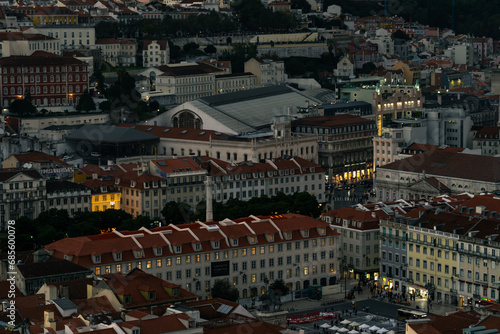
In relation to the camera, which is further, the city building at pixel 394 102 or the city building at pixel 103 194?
the city building at pixel 394 102

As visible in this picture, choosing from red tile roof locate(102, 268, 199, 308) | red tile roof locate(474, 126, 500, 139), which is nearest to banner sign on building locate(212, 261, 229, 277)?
red tile roof locate(102, 268, 199, 308)

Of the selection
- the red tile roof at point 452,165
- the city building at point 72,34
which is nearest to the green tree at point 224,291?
the red tile roof at point 452,165

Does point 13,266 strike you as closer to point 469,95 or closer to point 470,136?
point 470,136

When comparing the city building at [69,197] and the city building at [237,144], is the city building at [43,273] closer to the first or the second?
the city building at [69,197]

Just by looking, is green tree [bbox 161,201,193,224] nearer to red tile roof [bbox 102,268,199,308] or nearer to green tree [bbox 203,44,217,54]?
red tile roof [bbox 102,268,199,308]

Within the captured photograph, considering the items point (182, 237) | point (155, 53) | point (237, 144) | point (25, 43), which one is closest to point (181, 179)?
point (237, 144)

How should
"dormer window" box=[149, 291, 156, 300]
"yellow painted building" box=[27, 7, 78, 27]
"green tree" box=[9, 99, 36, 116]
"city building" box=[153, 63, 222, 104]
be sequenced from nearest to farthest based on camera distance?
1. "dormer window" box=[149, 291, 156, 300]
2. "green tree" box=[9, 99, 36, 116]
3. "city building" box=[153, 63, 222, 104]
4. "yellow painted building" box=[27, 7, 78, 27]
